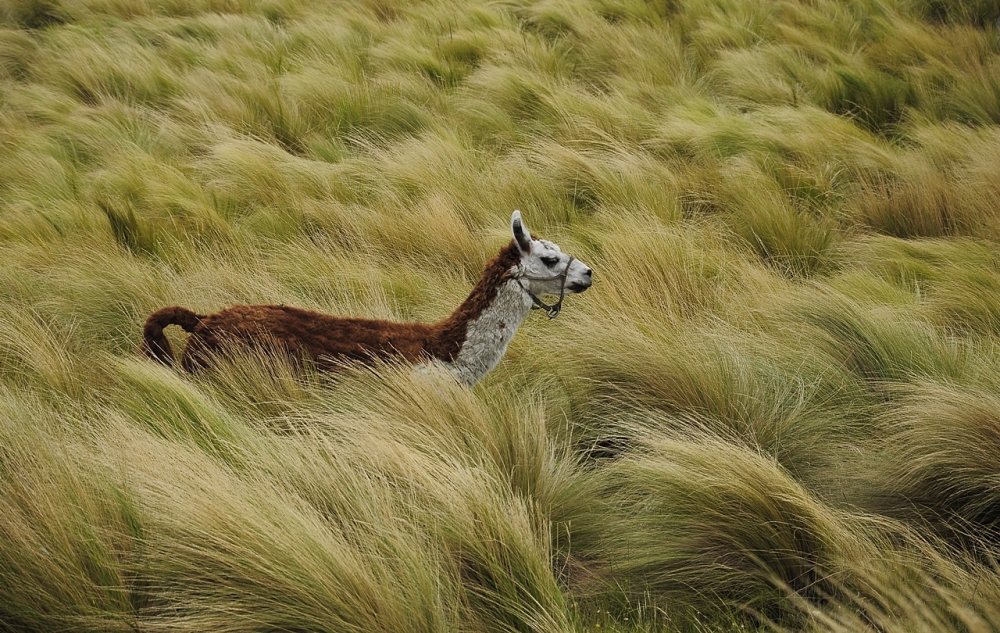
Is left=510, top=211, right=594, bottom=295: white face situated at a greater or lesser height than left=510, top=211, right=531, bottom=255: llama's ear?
lesser

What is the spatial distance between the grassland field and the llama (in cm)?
10

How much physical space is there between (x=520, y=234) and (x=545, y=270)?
172mm

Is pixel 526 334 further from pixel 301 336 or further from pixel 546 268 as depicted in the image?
pixel 301 336

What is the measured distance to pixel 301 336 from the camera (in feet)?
9.87

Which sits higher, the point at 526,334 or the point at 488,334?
the point at 488,334

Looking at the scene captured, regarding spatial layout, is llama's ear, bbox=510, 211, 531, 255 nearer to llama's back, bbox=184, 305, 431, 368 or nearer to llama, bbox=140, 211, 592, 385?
llama, bbox=140, 211, 592, 385

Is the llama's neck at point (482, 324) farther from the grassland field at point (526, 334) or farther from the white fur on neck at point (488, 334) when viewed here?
A: the grassland field at point (526, 334)

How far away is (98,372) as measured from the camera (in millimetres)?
3426

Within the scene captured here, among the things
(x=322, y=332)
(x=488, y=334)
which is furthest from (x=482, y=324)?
(x=322, y=332)

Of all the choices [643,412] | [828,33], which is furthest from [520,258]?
[828,33]

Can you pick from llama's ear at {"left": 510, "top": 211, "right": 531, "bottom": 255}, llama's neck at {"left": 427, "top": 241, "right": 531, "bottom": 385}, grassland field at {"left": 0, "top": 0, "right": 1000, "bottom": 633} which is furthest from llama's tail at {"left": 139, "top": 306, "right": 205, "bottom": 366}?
llama's ear at {"left": 510, "top": 211, "right": 531, "bottom": 255}

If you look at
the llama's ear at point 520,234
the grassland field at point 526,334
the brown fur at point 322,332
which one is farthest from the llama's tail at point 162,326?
the llama's ear at point 520,234

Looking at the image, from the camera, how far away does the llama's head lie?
3107mm

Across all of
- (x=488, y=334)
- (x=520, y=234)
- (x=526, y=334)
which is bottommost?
(x=526, y=334)
